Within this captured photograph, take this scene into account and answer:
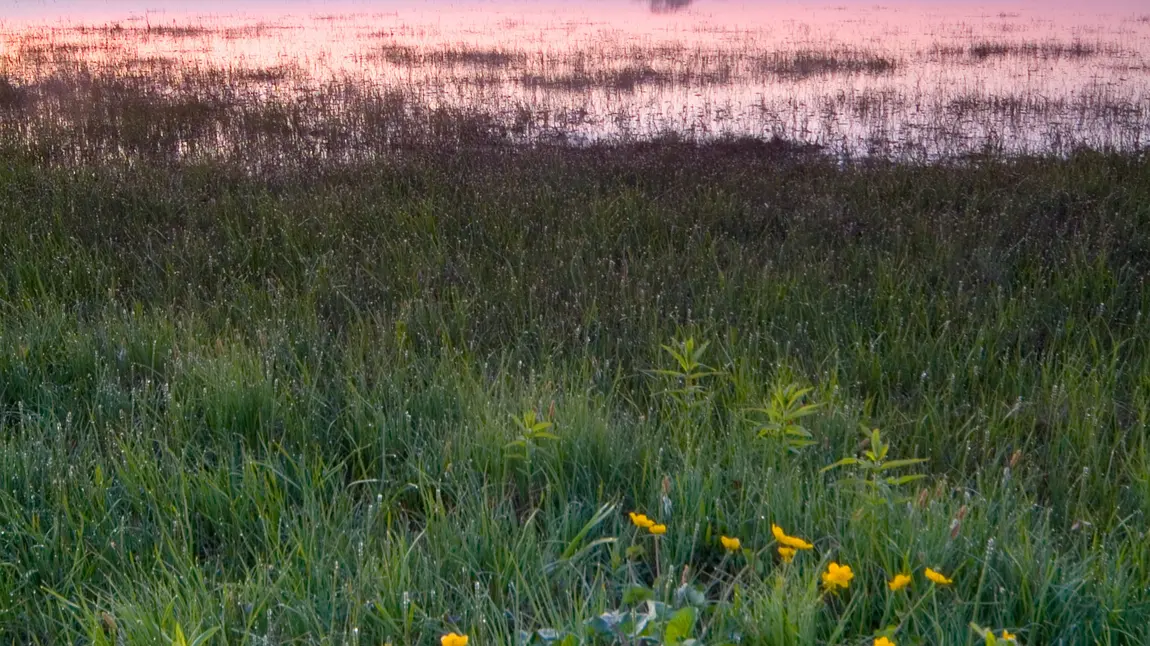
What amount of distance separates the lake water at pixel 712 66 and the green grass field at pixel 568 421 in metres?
4.97

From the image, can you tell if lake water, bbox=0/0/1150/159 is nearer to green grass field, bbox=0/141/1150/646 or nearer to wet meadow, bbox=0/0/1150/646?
wet meadow, bbox=0/0/1150/646

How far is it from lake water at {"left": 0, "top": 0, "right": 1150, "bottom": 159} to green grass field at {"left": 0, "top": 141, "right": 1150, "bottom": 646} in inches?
196

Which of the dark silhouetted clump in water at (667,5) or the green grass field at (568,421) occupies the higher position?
the dark silhouetted clump in water at (667,5)

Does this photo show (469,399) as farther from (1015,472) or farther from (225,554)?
(1015,472)

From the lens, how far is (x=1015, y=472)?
3.24 metres

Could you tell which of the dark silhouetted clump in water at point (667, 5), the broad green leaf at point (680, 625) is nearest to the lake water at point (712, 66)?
the dark silhouetted clump in water at point (667, 5)

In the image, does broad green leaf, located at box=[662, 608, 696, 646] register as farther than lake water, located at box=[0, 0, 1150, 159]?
No

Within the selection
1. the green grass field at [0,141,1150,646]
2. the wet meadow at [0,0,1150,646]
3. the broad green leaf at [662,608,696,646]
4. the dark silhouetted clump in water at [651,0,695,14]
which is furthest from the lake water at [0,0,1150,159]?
the broad green leaf at [662,608,696,646]

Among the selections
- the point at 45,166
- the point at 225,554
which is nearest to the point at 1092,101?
the point at 45,166

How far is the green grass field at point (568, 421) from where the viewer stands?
98.0 inches

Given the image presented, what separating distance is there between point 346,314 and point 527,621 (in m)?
2.98

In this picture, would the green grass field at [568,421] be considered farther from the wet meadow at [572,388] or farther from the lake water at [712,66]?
the lake water at [712,66]

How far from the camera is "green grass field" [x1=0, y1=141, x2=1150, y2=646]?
8.17 feet

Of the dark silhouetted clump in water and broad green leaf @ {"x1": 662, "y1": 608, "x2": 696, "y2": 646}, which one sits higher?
the dark silhouetted clump in water
